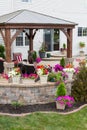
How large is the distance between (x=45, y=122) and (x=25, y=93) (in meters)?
1.76

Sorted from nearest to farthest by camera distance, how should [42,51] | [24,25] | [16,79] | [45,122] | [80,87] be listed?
[45,122], [16,79], [80,87], [24,25], [42,51]

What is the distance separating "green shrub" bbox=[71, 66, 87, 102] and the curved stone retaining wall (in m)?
0.90

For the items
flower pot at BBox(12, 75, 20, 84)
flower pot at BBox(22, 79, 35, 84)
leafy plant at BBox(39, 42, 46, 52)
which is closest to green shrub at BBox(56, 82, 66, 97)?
flower pot at BBox(22, 79, 35, 84)

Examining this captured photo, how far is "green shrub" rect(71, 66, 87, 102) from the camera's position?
34.0 ft

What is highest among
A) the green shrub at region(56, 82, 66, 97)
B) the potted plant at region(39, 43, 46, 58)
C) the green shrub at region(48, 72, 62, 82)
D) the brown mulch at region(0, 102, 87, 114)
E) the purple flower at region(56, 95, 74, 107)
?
the green shrub at region(48, 72, 62, 82)

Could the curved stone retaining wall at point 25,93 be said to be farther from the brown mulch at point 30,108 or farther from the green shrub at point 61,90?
the green shrub at point 61,90

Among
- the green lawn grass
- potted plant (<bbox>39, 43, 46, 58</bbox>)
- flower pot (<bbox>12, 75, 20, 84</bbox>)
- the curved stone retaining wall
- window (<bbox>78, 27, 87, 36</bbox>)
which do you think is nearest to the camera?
the green lawn grass

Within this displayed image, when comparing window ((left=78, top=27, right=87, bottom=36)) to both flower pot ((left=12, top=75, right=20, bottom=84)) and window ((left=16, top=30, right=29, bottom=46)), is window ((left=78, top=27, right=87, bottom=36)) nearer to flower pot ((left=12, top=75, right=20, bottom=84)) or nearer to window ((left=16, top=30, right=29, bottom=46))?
window ((left=16, top=30, right=29, bottom=46))

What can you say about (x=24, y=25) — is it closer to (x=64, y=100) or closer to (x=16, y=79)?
(x=16, y=79)

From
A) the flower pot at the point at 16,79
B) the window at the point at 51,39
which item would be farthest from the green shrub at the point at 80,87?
the window at the point at 51,39

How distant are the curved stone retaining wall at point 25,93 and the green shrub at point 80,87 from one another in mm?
896

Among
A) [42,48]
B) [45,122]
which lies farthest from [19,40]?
[45,122]

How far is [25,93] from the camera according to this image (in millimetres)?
9992

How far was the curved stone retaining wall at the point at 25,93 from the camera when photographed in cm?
993
